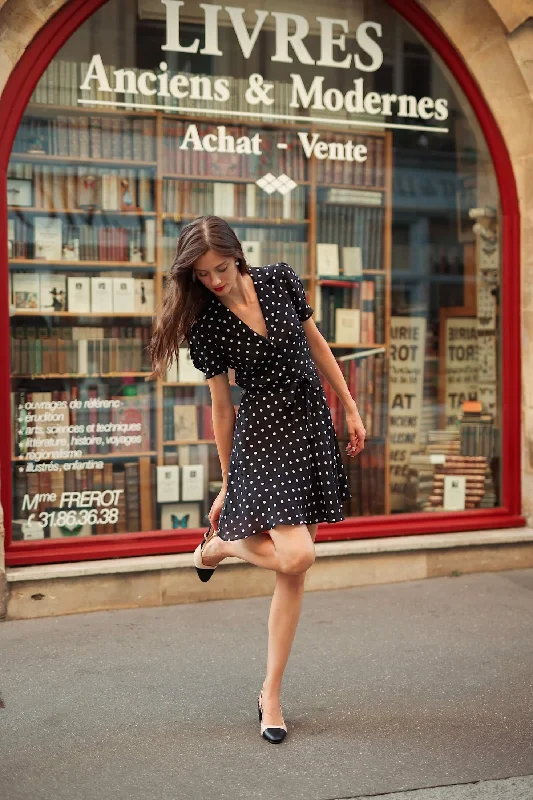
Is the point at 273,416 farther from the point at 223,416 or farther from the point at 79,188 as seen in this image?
the point at 79,188

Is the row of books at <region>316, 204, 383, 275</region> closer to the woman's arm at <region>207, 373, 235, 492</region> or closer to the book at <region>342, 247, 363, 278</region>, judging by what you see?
the book at <region>342, 247, 363, 278</region>

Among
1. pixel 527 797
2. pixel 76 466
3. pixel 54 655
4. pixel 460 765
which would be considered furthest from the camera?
pixel 76 466

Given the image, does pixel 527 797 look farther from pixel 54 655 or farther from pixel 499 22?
pixel 499 22

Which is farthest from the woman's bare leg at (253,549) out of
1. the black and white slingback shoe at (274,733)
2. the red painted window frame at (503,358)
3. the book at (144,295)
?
the book at (144,295)

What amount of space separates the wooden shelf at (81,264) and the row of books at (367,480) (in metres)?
1.80

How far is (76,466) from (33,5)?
2.66 m

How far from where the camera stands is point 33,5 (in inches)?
233

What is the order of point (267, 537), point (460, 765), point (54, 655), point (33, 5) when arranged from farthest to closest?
point (33, 5)
point (54, 655)
point (267, 537)
point (460, 765)

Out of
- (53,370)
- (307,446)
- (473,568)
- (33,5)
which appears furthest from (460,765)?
(33,5)

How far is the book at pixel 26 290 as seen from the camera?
242 inches

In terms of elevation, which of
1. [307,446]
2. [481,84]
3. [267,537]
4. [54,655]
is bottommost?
[54,655]

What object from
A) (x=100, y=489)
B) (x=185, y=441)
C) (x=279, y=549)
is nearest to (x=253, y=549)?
(x=279, y=549)

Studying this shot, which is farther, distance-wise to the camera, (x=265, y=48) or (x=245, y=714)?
(x=265, y=48)

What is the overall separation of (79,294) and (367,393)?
2.01m
